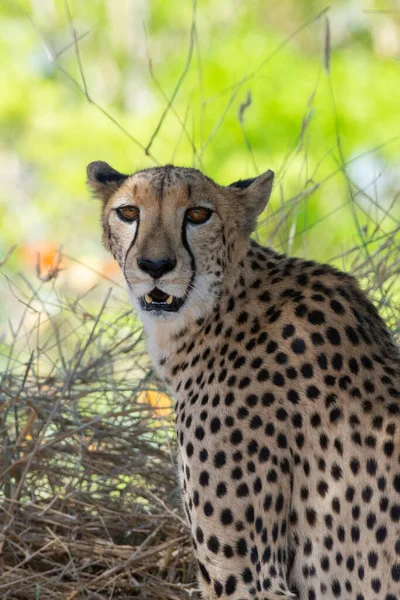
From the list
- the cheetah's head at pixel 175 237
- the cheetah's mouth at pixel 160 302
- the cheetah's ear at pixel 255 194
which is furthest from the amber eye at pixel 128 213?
the cheetah's ear at pixel 255 194

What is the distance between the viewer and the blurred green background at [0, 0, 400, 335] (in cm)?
1232

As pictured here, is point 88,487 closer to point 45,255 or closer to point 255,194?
point 255,194

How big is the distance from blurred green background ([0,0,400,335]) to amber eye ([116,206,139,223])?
383 centimetres

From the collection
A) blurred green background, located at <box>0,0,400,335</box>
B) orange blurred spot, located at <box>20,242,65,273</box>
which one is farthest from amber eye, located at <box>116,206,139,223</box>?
blurred green background, located at <box>0,0,400,335</box>

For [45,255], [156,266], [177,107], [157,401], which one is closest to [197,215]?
[156,266]

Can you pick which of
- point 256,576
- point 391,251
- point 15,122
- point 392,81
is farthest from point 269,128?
point 256,576

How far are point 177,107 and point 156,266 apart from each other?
37.7 feet

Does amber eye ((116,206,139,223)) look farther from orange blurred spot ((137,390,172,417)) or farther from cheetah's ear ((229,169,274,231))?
orange blurred spot ((137,390,172,417))

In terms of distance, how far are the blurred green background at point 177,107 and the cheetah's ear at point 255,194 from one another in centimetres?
346

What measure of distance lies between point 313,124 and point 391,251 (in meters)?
8.82

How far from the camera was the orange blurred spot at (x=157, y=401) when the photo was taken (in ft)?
15.0

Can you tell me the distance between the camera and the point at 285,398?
3.25 m

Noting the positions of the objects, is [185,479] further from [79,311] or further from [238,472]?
[79,311]

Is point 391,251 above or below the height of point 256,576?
above
